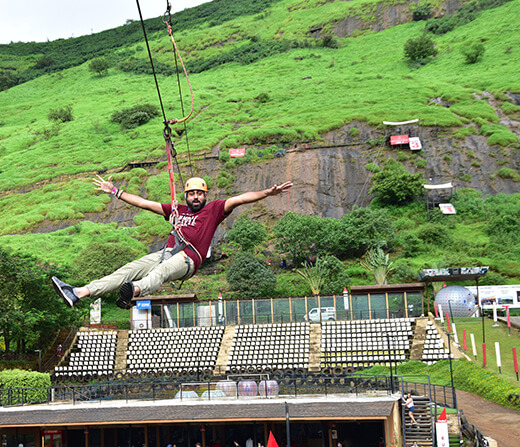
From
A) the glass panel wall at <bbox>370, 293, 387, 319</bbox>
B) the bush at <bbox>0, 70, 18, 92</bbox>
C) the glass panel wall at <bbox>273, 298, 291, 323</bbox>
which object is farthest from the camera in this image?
the bush at <bbox>0, 70, 18, 92</bbox>

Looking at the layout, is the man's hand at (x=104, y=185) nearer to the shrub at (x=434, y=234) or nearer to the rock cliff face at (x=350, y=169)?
the shrub at (x=434, y=234)

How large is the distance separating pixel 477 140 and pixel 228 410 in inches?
2963

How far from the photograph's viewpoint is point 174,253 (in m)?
11.2

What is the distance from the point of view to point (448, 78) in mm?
116562

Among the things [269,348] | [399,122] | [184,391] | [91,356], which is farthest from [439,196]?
[184,391]

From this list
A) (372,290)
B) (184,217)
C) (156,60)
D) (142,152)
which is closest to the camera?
(184,217)

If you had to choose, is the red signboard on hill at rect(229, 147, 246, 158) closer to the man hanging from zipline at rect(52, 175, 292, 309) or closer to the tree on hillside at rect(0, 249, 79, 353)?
the tree on hillside at rect(0, 249, 79, 353)

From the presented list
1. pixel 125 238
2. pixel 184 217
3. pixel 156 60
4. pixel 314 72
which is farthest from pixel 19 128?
pixel 184 217

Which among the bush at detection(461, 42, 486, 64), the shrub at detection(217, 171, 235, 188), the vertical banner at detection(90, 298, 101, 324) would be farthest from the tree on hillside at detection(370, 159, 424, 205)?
the bush at detection(461, 42, 486, 64)

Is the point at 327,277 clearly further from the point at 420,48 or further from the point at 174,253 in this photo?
the point at 420,48

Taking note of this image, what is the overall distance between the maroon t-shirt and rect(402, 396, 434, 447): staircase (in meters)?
16.1

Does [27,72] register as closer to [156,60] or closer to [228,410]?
[156,60]

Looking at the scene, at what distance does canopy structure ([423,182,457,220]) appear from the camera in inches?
2931

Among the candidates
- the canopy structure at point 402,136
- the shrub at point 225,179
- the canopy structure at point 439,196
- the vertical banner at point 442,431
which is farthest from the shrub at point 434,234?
the vertical banner at point 442,431
